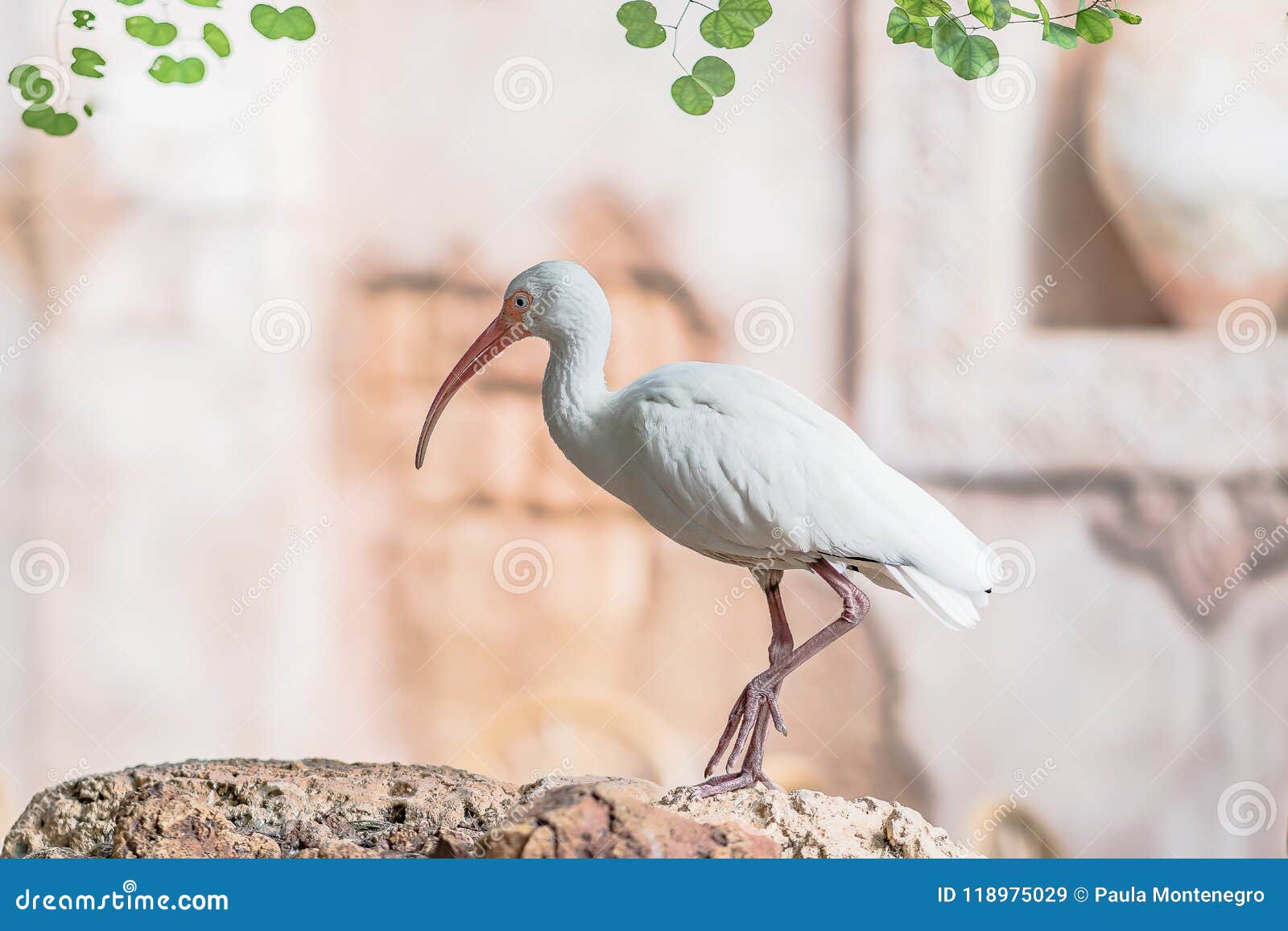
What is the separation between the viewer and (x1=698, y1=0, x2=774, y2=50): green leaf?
2678mm

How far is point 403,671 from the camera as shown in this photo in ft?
15.7

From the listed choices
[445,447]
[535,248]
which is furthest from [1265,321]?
[445,447]

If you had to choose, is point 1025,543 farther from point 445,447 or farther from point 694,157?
point 445,447

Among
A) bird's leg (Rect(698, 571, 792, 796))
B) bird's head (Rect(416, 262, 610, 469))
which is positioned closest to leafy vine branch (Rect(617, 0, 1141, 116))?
bird's head (Rect(416, 262, 610, 469))

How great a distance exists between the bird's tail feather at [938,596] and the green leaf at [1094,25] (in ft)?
4.00

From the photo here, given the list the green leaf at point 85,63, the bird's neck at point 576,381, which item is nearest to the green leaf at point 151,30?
the green leaf at point 85,63

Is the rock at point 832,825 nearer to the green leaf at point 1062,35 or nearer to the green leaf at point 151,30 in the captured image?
the green leaf at point 1062,35

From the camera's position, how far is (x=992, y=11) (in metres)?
2.53

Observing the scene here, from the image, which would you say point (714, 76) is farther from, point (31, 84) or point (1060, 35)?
point (31, 84)

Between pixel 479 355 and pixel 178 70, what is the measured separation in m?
0.97

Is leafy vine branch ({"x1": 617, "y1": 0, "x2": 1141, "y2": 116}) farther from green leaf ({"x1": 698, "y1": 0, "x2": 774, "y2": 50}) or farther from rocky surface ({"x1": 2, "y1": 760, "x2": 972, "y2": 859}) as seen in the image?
rocky surface ({"x1": 2, "y1": 760, "x2": 972, "y2": 859})

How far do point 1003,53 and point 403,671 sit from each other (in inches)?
127

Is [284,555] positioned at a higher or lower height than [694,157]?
lower

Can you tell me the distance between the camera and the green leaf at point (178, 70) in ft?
9.43
